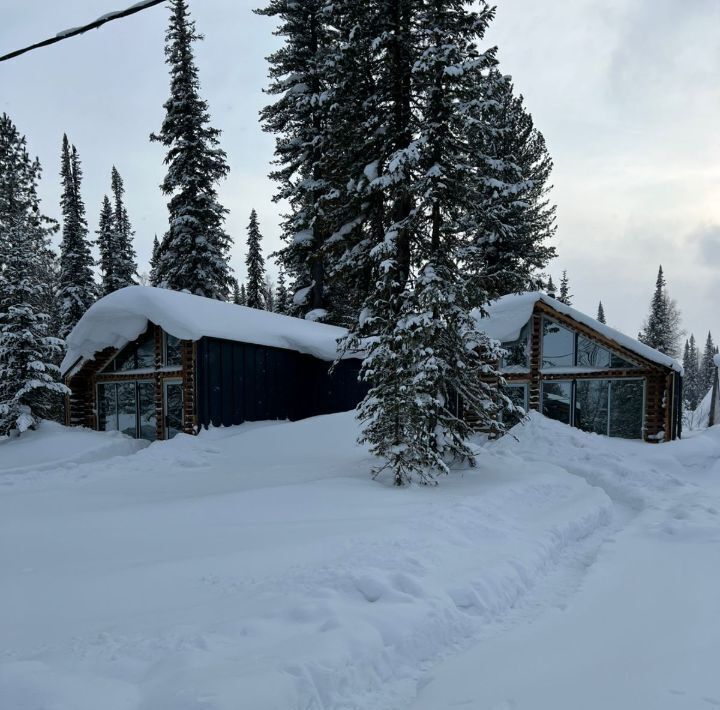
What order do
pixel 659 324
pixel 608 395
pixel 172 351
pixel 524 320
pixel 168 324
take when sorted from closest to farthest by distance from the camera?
pixel 168 324, pixel 172 351, pixel 608 395, pixel 524 320, pixel 659 324

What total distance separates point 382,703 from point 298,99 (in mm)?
27040

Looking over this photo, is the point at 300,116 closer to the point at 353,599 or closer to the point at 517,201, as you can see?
the point at 517,201

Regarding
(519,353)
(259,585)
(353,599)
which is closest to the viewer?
(353,599)

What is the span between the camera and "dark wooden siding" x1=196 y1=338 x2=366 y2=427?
16500 millimetres

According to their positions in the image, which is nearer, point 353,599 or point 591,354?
point 353,599

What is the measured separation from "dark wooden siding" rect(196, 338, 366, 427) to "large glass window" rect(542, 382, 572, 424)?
6500mm

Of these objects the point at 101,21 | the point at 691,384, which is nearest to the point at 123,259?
the point at 101,21

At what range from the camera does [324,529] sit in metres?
6.50

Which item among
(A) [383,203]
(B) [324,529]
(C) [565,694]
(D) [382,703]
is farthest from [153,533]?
(A) [383,203]

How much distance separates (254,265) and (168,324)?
92.2ft

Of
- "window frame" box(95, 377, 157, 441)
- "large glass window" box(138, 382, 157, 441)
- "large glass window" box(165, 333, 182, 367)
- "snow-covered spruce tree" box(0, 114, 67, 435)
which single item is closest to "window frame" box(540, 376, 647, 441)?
"large glass window" box(165, 333, 182, 367)

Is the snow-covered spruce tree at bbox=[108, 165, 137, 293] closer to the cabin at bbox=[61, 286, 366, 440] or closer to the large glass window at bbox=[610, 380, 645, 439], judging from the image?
the cabin at bbox=[61, 286, 366, 440]

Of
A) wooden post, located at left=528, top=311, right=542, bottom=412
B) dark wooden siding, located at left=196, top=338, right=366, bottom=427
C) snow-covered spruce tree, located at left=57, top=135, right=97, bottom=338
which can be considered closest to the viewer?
dark wooden siding, located at left=196, top=338, right=366, bottom=427

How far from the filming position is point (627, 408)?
17.8 metres
